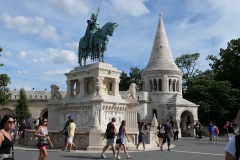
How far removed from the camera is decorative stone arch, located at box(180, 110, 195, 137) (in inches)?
1439

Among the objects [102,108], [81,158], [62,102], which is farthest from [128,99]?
[81,158]

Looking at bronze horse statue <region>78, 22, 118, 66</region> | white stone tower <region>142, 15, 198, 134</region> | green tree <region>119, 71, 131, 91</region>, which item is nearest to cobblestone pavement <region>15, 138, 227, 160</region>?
bronze horse statue <region>78, 22, 118, 66</region>

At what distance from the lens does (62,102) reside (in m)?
19.3

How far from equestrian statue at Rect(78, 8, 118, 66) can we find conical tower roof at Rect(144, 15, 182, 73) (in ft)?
76.2

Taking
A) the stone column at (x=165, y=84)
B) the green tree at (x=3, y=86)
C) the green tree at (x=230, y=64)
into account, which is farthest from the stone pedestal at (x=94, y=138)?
the green tree at (x=230, y=64)

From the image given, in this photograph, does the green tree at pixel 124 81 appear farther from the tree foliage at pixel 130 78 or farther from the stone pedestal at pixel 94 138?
the stone pedestal at pixel 94 138

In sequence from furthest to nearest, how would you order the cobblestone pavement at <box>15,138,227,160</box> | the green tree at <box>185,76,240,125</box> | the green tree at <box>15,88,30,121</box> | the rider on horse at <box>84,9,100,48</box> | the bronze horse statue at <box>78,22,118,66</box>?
Result: the green tree at <box>15,88,30,121</box>, the green tree at <box>185,76,240,125</box>, the rider on horse at <box>84,9,100,48</box>, the bronze horse statue at <box>78,22,118,66</box>, the cobblestone pavement at <box>15,138,227,160</box>

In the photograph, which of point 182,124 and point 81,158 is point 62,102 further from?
point 182,124

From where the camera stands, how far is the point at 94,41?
18.8 meters

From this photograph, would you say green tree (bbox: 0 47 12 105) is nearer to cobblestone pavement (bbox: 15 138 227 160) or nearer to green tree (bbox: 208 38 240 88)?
cobblestone pavement (bbox: 15 138 227 160)

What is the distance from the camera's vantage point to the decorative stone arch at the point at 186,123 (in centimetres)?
3656

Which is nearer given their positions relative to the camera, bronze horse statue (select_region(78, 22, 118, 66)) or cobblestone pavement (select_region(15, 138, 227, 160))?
cobblestone pavement (select_region(15, 138, 227, 160))

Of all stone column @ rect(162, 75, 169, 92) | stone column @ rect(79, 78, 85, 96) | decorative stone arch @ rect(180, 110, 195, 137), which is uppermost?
stone column @ rect(162, 75, 169, 92)

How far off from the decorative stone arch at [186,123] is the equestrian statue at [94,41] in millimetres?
20154
